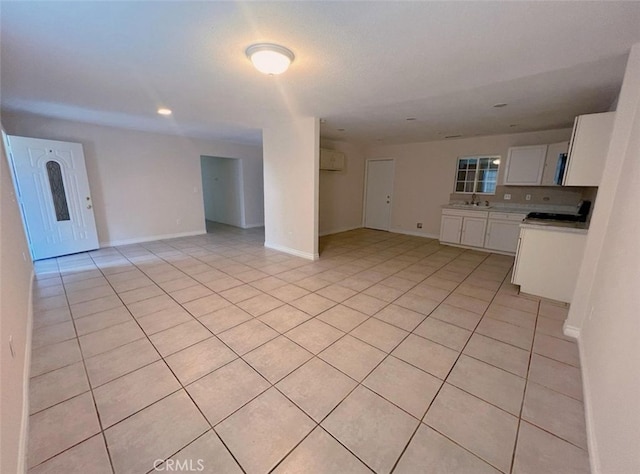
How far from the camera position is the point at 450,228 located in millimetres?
5426

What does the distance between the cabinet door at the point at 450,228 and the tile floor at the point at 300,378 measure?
2.08 meters

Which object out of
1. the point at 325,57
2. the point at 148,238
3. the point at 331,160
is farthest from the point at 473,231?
the point at 148,238

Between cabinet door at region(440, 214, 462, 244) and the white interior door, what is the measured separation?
1599 mm

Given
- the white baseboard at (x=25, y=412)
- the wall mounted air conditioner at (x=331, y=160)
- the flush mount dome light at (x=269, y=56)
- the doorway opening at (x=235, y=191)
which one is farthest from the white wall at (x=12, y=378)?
the doorway opening at (x=235, y=191)

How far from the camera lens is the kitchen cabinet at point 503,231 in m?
4.67

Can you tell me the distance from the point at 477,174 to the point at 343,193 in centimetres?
304

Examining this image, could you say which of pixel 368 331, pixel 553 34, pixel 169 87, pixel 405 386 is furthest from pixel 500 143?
pixel 169 87

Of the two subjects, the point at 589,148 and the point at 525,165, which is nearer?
the point at 589,148

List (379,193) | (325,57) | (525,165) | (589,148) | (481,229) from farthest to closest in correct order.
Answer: (379,193)
(481,229)
(525,165)
(589,148)
(325,57)

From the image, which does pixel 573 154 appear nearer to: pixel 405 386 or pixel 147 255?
pixel 405 386

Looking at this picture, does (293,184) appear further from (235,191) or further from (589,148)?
(589,148)

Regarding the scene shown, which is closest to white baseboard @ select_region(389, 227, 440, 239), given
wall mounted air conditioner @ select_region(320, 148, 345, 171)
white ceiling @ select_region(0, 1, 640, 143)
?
wall mounted air conditioner @ select_region(320, 148, 345, 171)

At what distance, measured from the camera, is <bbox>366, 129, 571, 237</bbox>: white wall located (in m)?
5.31

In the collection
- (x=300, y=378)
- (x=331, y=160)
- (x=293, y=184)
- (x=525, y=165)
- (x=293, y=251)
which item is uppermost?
(x=331, y=160)
